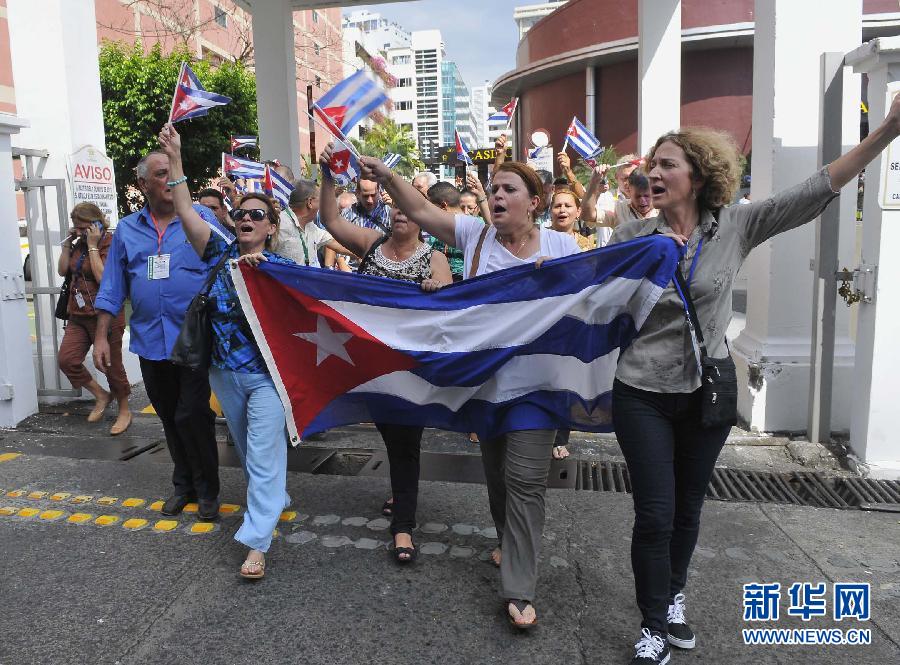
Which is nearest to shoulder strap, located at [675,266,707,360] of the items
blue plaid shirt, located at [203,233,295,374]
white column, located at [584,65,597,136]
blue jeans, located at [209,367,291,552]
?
blue plaid shirt, located at [203,233,295,374]

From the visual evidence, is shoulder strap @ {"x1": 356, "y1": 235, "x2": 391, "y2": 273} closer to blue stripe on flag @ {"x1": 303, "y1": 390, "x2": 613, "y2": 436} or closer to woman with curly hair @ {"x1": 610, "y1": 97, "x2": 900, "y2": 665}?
blue stripe on flag @ {"x1": 303, "y1": 390, "x2": 613, "y2": 436}

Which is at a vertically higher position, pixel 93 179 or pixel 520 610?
pixel 93 179

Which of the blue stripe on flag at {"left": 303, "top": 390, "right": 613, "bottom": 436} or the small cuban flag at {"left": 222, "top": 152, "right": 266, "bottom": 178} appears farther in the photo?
the small cuban flag at {"left": 222, "top": 152, "right": 266, "bottom": 178}

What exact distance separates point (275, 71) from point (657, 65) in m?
5.10

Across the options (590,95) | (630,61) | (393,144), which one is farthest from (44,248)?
(393,144)

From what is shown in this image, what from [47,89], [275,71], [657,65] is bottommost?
[47,89]

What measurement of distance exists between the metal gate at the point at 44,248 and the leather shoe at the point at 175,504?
3.03m

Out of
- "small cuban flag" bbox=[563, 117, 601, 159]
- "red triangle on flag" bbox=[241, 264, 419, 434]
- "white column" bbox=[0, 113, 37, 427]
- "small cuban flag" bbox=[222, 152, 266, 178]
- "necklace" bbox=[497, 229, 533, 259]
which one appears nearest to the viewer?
"necklace" bbox=[497, 229, 533, 259]

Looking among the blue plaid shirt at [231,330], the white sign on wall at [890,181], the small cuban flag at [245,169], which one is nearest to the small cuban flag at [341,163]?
the blue plaid shirt at [231,330]

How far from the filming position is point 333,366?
3.79 m

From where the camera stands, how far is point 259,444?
144 inches

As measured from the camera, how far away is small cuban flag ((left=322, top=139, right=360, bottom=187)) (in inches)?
138

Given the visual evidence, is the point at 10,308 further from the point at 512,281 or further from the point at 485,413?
the point at 512,281

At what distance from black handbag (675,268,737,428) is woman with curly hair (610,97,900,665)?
15mm
